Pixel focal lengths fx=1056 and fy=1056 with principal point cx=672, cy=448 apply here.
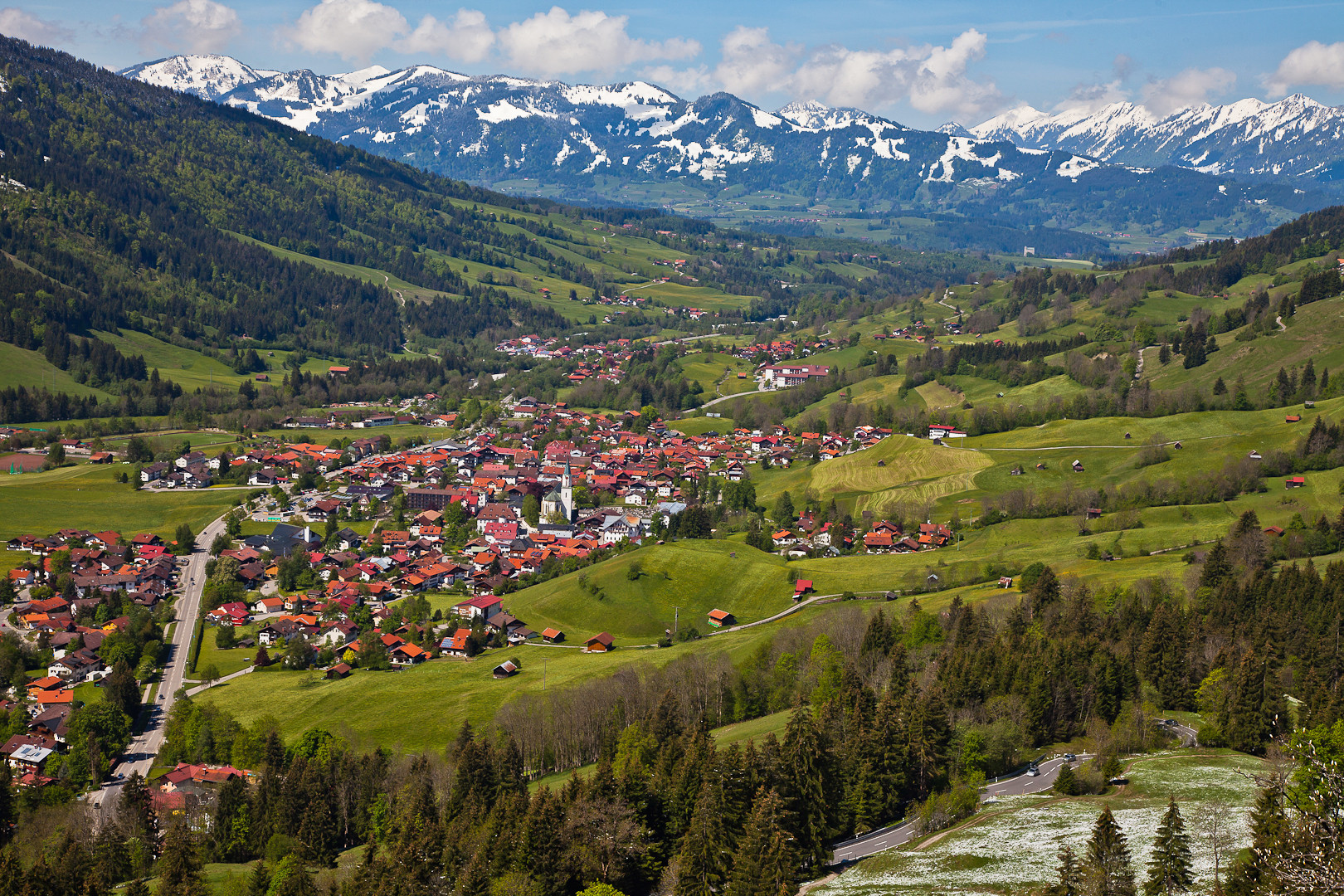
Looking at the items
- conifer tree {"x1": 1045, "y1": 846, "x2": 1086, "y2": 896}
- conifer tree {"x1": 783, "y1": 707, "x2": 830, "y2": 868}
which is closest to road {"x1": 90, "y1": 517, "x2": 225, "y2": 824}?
conifer tree {"x1": 783, "y1": 707, "x2": 830, "y2": 868}

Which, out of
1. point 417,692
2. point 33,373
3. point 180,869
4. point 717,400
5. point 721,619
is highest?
point 33,373

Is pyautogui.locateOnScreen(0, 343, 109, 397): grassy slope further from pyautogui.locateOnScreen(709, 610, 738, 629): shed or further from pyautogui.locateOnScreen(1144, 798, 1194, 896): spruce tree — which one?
pyautogui.locateOnScreen(1144, 798, 1194, 896): spruce tree

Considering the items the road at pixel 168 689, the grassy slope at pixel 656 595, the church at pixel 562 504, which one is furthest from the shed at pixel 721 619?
the road at pixel 168 689

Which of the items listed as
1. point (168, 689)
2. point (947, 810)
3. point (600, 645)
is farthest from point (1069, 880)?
point (168, 689)

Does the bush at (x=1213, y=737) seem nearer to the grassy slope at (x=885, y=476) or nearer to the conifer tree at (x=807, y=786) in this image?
the conifer tree at (x=807, y=786)

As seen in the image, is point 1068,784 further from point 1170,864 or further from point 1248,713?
point 1170,864

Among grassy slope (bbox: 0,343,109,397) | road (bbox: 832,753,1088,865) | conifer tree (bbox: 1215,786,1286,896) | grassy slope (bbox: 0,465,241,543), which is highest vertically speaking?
grassy slope (bbox: 0,343,109,397)
